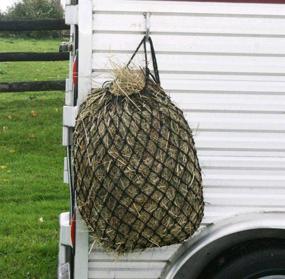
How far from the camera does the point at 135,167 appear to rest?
2.97m

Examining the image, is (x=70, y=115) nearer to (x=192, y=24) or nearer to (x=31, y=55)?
(x=192, y=24)

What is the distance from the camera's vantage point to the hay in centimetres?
298

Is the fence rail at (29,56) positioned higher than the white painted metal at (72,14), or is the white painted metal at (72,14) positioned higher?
the white painted metal at (72,14)

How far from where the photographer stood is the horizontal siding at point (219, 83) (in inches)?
125

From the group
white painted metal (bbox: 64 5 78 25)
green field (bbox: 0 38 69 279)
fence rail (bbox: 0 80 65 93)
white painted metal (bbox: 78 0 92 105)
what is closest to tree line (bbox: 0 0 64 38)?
green field (bbox: 0 38 69 279)

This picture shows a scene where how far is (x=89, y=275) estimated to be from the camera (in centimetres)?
333

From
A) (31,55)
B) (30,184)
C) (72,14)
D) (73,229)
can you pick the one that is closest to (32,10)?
(31,55)

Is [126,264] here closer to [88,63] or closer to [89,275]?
[89,275]

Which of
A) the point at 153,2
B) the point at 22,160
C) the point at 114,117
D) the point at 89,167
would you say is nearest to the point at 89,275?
the point at 89,167

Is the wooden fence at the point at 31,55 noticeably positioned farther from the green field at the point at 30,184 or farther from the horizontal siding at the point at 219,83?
the horizontal siding at the point at 219,83

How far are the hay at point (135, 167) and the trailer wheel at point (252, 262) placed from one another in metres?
0.37

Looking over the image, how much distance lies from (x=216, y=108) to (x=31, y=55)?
7.79 m

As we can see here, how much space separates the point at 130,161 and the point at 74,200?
0.55m

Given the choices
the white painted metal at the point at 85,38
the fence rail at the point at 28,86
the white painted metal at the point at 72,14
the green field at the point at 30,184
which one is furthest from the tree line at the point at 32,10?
the white painted metal at the point at 85,38
